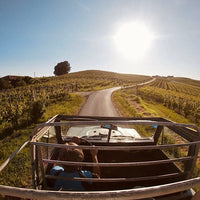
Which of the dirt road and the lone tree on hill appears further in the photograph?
the lone tree on hill

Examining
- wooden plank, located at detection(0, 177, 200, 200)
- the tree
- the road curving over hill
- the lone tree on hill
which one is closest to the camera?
wooden plank, located at detection(0, 177, 200, 200)

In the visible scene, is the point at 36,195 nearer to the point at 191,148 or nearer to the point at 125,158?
the point at 191,148

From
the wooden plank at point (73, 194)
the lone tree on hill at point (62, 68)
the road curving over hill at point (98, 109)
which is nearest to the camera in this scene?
the wooden plank at point (73, 194)

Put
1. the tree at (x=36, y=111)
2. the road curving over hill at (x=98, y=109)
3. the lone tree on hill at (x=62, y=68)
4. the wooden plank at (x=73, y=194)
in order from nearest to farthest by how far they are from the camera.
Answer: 1. the wooden plank at (x=73, y=194)
2. the tree at (x=36, y=111)
3. the road curving over hill at (x=98, y=109)
4. the lone tree on hill at (x=62, y=68)

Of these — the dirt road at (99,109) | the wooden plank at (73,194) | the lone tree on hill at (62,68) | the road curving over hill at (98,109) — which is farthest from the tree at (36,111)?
the lone tree on hill at (62,68)

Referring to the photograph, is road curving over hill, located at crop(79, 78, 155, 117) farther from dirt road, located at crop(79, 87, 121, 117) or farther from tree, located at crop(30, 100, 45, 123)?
tree, located at crop(30, 100, 45, 123)

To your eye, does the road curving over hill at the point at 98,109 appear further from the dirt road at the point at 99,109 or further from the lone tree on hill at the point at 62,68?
the lone tree on hill at the point at 62,68

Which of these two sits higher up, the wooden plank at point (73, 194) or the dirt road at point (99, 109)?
the wooden plank at point (73, 194)

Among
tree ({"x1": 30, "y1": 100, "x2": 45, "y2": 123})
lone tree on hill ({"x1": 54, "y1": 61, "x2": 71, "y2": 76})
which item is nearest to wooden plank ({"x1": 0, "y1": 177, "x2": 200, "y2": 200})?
tree ({"x1": 30, "y1": 100, "x2": 45, "y2": 123})

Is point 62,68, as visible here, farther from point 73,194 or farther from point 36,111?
point 73,194

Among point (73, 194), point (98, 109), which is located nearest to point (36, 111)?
point (98, 109)

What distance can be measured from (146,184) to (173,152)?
4335 millimetres

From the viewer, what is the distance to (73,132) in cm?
405

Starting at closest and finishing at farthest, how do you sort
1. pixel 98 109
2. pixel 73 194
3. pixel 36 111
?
pixel 73 194
pixel 36 111
pixel 98 109
